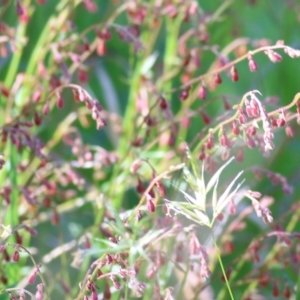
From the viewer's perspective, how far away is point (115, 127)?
1.91 meters

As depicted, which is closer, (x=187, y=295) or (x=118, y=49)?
(x=187, y=295)

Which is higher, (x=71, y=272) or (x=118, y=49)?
(x=118, y=49)

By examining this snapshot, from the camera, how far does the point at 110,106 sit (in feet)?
7.22

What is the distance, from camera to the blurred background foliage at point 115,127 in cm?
159

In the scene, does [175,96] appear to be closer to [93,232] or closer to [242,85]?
[242,85]

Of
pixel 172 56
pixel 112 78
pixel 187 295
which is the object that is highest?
pixel 172 56

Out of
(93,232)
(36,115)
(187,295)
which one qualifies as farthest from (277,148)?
(36,115)

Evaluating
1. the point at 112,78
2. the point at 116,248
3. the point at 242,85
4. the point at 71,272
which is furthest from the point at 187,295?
the point at 112,78

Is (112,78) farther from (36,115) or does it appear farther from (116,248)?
(116,248)

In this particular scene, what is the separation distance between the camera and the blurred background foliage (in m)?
1.59

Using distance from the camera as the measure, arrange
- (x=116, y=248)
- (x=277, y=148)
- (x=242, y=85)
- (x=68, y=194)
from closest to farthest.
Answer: (x=116, y=248), (x=68, y=194), (x=277, y=148), (x=242, y=85)

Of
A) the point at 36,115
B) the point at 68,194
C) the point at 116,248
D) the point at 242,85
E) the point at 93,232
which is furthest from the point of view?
the point at 242,85

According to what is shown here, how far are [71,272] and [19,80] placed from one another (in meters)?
0.55

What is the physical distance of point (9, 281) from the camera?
1.49 m
